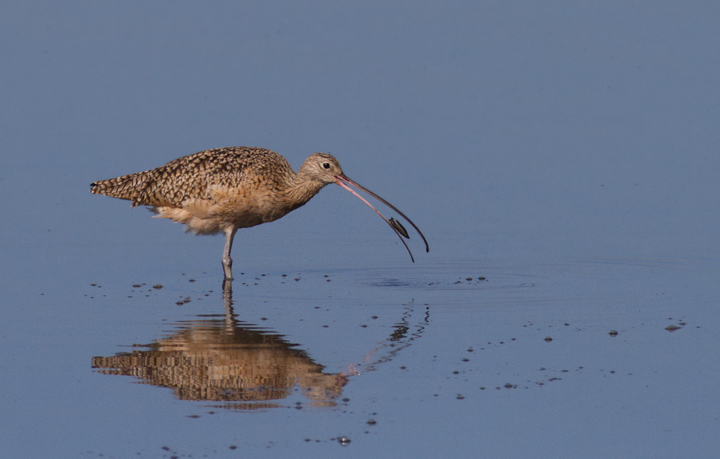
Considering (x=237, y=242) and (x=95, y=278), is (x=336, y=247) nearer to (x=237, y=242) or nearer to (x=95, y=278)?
(x=237, y=242)

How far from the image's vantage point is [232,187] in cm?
1277

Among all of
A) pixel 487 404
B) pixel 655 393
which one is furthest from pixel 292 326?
pixel 655 393

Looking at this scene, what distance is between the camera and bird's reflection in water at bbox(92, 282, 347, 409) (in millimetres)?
8234

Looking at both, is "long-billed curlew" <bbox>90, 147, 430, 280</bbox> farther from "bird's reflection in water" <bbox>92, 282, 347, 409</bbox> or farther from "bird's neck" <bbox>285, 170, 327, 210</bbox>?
"bird's reflection in water" <bbox>92, 282, 347, 409</bbox>

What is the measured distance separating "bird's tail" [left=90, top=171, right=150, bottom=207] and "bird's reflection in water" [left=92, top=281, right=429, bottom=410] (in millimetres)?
3797

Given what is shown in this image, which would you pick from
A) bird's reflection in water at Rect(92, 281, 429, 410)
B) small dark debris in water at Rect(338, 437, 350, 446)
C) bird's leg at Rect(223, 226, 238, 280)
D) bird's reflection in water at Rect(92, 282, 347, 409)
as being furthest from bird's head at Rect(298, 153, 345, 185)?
small dark debris in water at Rect(338, 437, 350, 446)

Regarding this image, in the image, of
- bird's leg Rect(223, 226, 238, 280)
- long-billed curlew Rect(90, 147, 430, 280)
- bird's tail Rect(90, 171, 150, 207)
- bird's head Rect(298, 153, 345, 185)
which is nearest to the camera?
bird's leg Rect(223, 226, 238, 280)

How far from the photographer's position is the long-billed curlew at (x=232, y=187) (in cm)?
1275

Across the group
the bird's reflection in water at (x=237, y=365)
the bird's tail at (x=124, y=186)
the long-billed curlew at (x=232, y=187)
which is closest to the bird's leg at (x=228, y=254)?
the long-billed curlew at (x=232, y=187)

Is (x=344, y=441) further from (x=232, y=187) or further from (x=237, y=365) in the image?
→ (x=232, y=187)

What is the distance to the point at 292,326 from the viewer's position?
1016 cm

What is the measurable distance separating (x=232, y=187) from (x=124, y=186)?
1.81 meters

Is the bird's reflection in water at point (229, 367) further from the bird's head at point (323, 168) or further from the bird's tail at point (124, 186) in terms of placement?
the bird's tail at point (124, 186)

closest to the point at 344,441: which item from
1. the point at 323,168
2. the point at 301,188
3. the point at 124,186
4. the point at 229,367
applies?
the point at 229,367
